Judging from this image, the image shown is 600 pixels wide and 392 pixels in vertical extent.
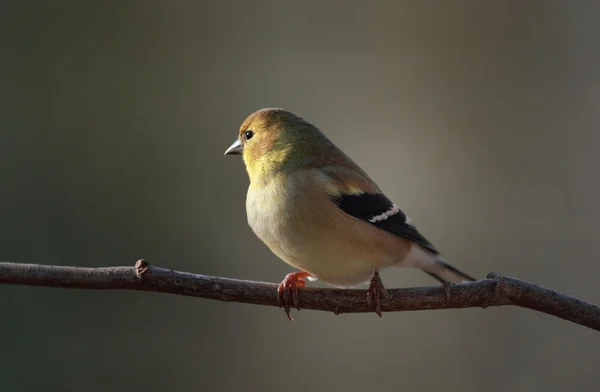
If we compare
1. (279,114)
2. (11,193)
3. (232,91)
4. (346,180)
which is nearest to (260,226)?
(346,180)

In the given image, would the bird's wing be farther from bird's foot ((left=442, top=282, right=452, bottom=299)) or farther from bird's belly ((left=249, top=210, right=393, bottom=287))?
bird's foot ((left=442, top=282, right=452, bottom=299))

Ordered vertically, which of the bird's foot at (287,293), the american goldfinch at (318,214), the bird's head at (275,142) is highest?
the bird's head at (275,142)

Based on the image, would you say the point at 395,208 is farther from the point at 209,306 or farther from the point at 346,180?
the point at 209,306

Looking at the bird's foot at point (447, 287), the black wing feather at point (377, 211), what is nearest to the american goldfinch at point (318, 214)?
the black wing feather at point (377, 211)

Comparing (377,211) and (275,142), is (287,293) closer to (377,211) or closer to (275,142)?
(377,211)

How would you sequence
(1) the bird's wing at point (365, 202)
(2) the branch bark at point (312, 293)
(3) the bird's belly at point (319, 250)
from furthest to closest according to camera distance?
1. (1) the bird's wing at point (365, 202)
2. (3) the bird's belly at point (319, 250)
3. (2) the branch bark at point (312, 293)

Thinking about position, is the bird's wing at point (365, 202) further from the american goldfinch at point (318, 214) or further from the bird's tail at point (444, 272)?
the bird's tail at point (444, 272)

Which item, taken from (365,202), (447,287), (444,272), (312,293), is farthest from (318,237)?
(444,272)

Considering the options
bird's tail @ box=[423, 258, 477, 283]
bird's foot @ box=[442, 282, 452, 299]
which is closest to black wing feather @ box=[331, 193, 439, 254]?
bird's tail @ box=[423, 258, 477, 283]
